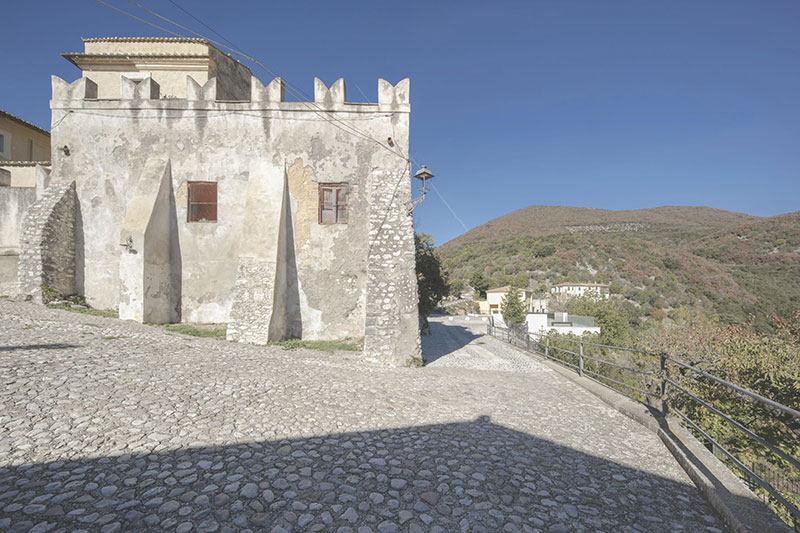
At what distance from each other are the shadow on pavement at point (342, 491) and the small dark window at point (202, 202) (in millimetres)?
10150

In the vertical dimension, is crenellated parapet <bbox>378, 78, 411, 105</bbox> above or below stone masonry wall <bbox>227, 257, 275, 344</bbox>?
above

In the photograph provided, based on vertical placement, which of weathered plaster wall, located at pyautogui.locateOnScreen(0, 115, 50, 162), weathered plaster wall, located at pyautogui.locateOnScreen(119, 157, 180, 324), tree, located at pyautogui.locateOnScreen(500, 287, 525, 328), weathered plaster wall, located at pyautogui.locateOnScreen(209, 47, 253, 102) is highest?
weathered plaster wall, located at pyautogui.locateOnScreen(209, 47, 253, 102)

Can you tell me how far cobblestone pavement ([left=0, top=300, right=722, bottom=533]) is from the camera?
3.03 metres

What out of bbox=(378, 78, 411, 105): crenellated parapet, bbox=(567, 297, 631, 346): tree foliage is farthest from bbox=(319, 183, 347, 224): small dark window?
bbox=(567, 297, 631, 346): tree foliage

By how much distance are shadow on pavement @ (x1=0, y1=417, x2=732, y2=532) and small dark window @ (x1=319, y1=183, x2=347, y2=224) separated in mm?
8779

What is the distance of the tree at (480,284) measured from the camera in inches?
2105

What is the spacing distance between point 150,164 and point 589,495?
48.7ft

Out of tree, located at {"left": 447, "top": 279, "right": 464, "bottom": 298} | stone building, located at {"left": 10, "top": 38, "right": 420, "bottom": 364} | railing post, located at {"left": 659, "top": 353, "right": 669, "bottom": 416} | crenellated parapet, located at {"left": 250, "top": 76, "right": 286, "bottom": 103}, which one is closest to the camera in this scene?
railing post, located at {"left": 659, "top": 353, "right": 669, "bottom": 416}

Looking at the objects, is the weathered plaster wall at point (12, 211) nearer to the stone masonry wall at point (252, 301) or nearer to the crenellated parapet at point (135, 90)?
the crenellated parapet at point (135, 90)

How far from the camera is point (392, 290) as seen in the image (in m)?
10.0

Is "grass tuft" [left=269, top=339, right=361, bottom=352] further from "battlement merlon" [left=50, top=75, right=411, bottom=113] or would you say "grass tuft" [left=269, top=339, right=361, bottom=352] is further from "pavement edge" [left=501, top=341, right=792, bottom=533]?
"battlement merlon" [left=50, top=75, right=411, bottom=113]

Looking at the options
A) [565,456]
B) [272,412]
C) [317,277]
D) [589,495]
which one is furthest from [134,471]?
[317,277]

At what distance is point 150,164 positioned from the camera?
12422mm

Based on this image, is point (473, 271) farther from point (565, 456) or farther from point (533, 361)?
point (565, 456)
